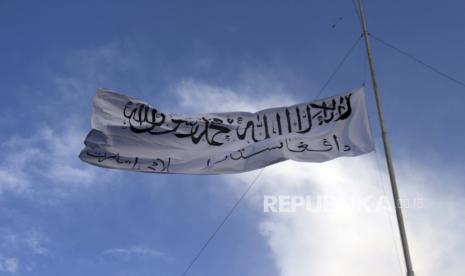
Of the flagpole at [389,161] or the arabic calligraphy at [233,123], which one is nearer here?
the flagpole at [389,161]

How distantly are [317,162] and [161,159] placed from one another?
4.39 metres

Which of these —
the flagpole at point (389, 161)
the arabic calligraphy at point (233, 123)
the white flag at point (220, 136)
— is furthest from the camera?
the arabic calligraphy at point (233, 123)

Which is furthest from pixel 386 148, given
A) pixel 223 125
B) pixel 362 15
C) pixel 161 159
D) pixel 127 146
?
pixel 127 146

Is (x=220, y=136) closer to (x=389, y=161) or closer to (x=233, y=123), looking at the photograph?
(x=233, y=123)

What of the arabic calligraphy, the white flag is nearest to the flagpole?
the white flag

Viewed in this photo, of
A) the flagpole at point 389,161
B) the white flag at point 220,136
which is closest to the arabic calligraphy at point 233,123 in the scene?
the white flag at point 220,136

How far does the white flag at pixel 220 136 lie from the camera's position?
46.0 feet

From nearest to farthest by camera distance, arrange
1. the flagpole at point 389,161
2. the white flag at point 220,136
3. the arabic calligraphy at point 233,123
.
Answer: the flagpole at point 389,161 < the white flag at point 220,136 < the arabic calligraphy at point 233,123

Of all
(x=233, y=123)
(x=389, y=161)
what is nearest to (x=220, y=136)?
(x=233, y=123)

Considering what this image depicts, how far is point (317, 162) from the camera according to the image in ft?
45.2

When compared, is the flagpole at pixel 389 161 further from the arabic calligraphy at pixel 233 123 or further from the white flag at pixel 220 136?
the arabic calligraphy at pixel 233 123

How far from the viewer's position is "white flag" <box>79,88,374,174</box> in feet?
46.0

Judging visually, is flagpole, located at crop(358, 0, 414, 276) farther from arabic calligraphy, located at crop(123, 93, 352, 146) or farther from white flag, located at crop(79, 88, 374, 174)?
arabic calligraphy, located at crop(123, 93, 352, 146)

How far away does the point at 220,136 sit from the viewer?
15.6m
